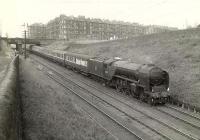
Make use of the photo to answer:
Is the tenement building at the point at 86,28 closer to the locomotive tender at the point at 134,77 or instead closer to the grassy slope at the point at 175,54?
the grassy slope at the point at 175,54

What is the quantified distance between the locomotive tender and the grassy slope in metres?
2.35

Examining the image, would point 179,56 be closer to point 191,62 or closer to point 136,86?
point 191,62

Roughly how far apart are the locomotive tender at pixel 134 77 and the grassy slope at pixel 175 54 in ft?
7.72

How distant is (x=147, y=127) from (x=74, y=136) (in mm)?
4950

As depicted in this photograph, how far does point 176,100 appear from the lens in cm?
2280

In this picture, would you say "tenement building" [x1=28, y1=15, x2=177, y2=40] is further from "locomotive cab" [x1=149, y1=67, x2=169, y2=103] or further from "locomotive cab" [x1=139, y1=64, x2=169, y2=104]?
"locomotive cab" [x1=149, y1=67, x2=169, y2=103]


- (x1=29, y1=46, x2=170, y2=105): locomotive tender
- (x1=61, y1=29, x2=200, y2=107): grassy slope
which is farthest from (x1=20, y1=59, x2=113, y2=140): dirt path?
(x1=61, y1=29, x2=200, y2=107): grassy slope

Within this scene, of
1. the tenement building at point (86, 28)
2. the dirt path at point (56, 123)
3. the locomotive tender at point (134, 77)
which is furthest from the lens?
the tenement building at point (86, 28)

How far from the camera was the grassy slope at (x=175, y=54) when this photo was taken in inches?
926

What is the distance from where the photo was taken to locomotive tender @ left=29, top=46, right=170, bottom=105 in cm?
2164

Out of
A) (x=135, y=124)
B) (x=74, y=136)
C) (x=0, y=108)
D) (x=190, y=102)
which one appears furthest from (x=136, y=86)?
(x=0, y=108)

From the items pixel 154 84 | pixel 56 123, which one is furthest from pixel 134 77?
pixel 56 123

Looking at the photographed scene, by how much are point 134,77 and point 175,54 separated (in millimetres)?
10209

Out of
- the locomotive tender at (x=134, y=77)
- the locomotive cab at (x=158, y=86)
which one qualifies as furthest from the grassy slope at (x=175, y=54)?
the locomotive tender at (x=134, y=77)
